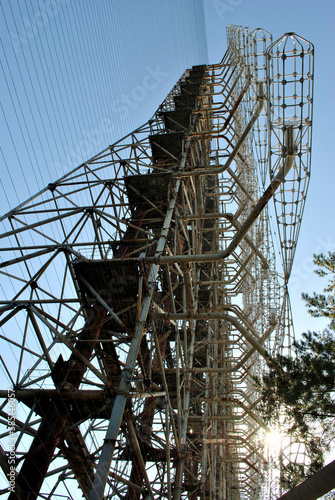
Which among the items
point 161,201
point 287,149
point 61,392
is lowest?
point 61,392

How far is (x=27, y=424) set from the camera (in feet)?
30.2

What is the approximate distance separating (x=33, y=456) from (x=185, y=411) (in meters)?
6.78

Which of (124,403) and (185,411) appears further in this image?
(185,411)

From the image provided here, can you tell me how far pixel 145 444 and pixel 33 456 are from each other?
18.2ft

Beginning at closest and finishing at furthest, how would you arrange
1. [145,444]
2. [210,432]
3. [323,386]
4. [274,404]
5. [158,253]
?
[323,386] < [274,404] < [158,253] < [145,444] < [210,432]

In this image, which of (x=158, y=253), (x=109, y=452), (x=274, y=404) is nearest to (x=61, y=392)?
(x=109, y=452)

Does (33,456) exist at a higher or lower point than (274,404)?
lower

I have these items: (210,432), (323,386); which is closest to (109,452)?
(323,386)

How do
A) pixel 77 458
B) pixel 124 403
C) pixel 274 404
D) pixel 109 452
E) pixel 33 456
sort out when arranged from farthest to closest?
pixel 77 458 → pixel 33 456 → pixel 124 403 → pixel 109 452 → pixel 274 404

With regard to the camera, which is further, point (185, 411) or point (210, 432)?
point (210, 432)

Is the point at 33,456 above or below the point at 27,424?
below

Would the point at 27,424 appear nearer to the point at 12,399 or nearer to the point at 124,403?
the point at 12,399

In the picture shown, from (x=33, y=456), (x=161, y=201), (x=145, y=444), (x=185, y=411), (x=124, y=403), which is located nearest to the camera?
(x=124, y=403)

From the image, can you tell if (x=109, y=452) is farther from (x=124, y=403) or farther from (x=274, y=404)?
(x=274, y=404)
